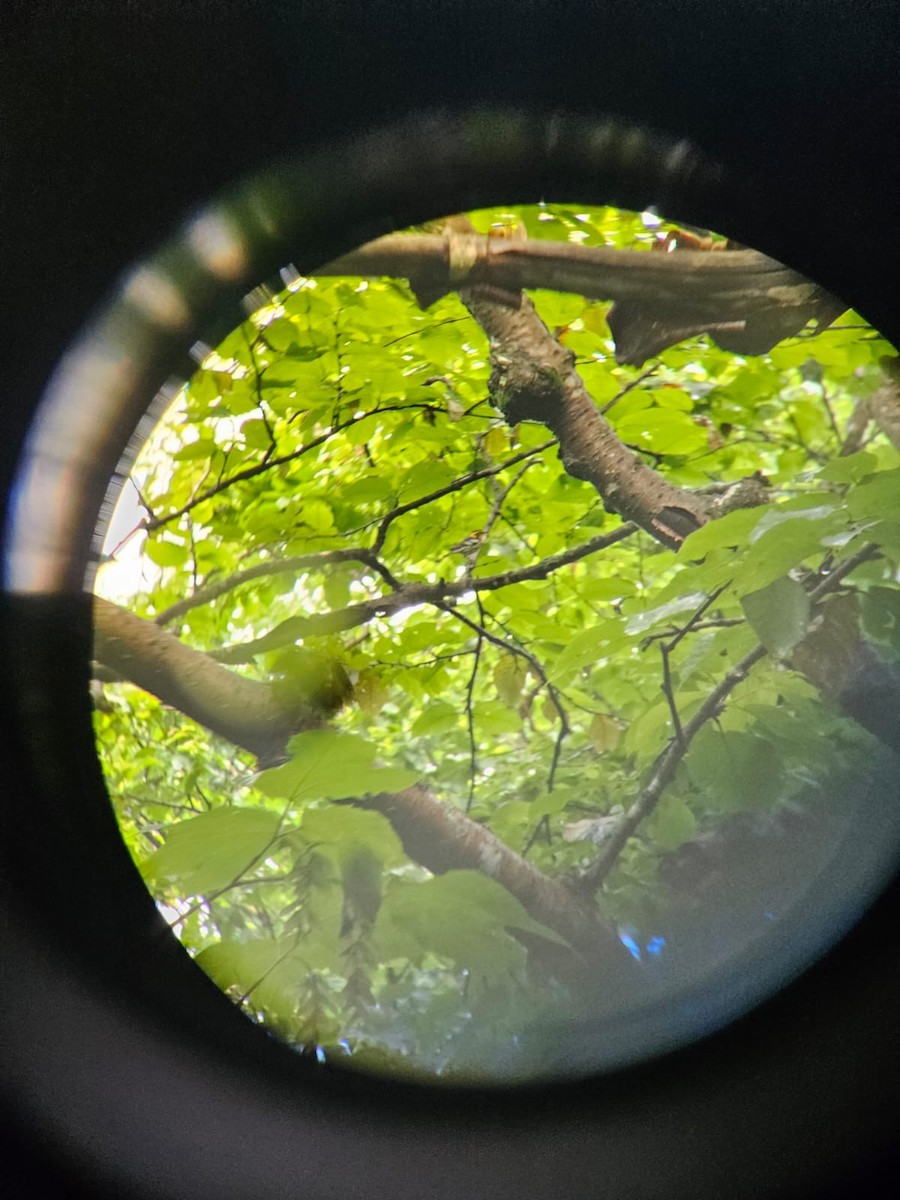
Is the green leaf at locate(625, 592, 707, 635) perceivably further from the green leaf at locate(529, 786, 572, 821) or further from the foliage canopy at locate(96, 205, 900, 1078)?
the green leaf at locate(529, 786, 572, 821)

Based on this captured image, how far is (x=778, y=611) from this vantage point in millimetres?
471

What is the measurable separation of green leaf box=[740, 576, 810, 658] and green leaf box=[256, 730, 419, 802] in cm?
27

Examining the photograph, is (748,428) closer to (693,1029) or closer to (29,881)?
(693,1029)

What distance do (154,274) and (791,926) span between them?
0.66m

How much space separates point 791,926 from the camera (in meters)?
0.54

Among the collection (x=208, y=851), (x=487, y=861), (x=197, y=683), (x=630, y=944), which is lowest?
(x=630, y=944)

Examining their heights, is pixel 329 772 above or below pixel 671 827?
above

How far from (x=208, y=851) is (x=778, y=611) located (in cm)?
44

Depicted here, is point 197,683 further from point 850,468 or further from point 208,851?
point 850,468

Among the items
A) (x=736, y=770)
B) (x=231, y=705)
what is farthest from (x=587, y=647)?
(x=231, y=705)

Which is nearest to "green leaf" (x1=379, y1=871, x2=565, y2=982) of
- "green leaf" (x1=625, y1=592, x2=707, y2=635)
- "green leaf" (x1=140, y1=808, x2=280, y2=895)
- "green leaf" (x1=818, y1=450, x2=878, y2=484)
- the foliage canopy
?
the foliage canopy

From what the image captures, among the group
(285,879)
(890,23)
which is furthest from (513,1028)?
(890,23)

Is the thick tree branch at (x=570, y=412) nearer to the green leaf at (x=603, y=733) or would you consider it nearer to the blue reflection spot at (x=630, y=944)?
the green leaf at (x=603, y=733)

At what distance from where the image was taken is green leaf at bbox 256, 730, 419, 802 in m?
0.49
